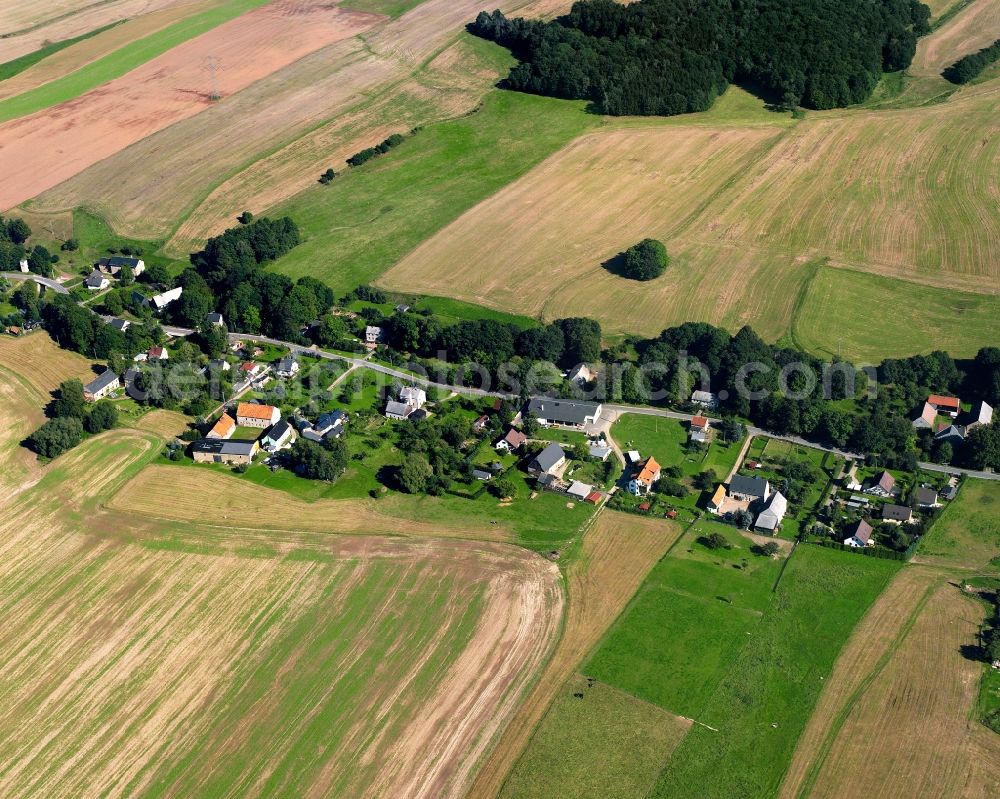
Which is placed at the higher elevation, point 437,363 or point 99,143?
point 99,143

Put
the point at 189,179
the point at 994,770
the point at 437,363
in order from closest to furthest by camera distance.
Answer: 1. the point at 994,770
2. the point at 437,363
3. the point at 189,179

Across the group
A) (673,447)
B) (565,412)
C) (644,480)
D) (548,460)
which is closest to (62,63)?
(565,412)

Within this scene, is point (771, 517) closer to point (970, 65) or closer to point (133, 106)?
point (970, 65)

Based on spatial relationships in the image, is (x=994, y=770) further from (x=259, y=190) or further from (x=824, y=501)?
(x=259, y=190)

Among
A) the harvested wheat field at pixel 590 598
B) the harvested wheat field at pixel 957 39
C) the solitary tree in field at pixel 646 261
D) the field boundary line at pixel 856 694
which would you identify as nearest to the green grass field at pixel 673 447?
the harvested wheat field at pixel 590 598

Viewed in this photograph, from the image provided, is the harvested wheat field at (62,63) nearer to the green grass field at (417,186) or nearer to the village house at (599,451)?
the green grass field at (417,186)

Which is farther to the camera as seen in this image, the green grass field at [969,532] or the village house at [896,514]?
the village house at [896,514]

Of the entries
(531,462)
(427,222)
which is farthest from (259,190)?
(531,462)
